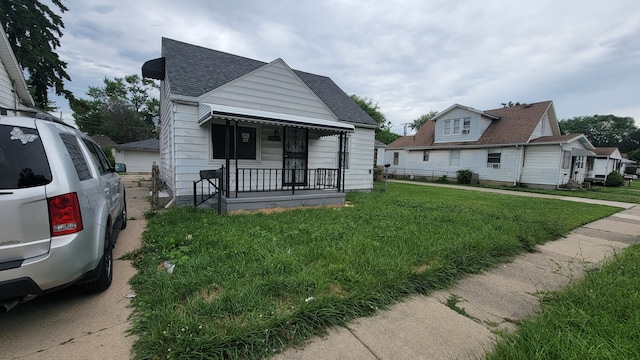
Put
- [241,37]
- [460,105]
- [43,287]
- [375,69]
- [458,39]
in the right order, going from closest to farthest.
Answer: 1. [43,287]
2. [458,39]
3. [241,37]
4. [375,69]
5. [460,105]

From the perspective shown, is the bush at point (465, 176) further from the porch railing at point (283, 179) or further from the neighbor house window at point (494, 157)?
the porch railing at point (283, 179)

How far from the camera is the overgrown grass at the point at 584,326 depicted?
1.79m

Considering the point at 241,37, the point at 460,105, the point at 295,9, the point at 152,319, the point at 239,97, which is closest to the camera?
the point at 152,319

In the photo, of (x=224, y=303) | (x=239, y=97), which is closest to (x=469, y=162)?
→ (x=239, y=97)

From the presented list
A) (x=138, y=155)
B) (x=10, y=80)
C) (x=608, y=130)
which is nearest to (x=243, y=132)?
(x=10, y=80)

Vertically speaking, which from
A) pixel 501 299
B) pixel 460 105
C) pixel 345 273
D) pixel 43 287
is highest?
pixel 460 105

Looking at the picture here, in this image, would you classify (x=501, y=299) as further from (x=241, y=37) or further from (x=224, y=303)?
(x=241, y=37)

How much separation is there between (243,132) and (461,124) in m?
17.5

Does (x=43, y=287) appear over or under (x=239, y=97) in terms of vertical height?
under

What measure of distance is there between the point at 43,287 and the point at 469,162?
21371 millimetres

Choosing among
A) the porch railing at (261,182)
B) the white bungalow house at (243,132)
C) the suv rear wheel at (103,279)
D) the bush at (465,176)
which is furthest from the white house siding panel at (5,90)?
the bush at (465,176)

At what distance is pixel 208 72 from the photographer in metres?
7.95

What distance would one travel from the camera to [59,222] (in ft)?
6.39

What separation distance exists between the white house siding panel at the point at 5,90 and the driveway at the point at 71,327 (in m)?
8.83
